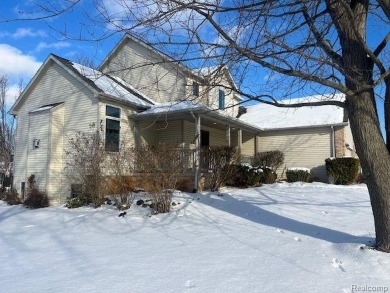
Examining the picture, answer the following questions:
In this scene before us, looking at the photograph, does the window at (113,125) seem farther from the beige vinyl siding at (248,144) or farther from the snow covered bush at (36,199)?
the beige vinyl siding at (248,144)

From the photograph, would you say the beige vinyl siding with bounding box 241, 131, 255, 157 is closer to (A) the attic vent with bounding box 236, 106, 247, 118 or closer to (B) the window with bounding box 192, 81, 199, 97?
(A) the attic vent with bounding box 236, 106, 247, 118

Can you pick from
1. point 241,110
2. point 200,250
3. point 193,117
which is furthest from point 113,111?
point 241,110

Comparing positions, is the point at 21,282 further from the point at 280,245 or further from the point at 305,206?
the point at 305,206

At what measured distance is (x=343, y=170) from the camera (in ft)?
57.7

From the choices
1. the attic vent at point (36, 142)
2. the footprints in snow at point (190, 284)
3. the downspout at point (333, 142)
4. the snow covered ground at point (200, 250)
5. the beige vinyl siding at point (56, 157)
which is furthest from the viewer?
the downspout at point (333, 142)

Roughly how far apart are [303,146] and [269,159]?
256 centimetres

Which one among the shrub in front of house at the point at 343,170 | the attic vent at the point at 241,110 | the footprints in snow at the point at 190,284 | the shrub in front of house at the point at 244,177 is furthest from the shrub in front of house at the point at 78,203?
the attic vent at the point at 241,110

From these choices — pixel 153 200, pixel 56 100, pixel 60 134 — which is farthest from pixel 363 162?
pixel 56 100

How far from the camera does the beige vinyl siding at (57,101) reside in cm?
1578

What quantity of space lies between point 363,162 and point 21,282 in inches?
210

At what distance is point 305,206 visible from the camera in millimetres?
10609

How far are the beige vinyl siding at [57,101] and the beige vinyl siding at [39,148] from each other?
0.27 metres

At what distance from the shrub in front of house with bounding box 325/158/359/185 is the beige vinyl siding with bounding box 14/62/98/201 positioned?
11155mm

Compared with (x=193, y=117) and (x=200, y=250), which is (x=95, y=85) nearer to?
(x=193, y=117)
